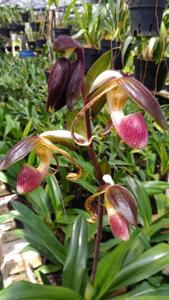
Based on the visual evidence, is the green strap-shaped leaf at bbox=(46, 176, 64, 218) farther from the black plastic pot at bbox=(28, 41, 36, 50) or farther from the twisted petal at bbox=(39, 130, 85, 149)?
the black plastic pot at bbox=(28, 41, 36, 50)

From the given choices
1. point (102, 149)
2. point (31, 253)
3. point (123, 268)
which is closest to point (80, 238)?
point (123, 268)

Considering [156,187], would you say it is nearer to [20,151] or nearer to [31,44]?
[20,151]

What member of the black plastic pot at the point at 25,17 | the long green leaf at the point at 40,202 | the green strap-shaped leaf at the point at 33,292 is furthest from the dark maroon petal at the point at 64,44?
the black plastic pot at the point at 25,17

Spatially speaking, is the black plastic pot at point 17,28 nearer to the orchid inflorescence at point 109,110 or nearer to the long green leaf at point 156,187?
the long green leaf at point 156,187

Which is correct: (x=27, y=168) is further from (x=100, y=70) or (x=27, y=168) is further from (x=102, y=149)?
(x=102, y=149)

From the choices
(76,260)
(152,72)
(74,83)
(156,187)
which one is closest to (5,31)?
(152,72)

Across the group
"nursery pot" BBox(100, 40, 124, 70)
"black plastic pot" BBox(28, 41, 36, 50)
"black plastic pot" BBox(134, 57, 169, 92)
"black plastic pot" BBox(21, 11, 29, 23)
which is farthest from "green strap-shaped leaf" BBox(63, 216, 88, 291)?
"black plastic pot" BBox(21, 11, 29, 23)
